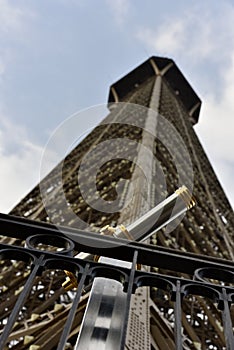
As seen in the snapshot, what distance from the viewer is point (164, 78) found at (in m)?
31.8

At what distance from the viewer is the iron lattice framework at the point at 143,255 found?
2.12 meters

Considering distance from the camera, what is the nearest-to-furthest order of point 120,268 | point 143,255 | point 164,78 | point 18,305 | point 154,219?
point 18,305 < point 120,268 < point 143,255 < point 154,219 < point 164,78

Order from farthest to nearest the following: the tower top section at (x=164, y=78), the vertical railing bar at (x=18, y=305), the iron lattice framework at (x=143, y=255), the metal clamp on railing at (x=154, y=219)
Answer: the tower top section at (x=164, y=78) < the metal clamp on railing at (x=154, y=219) < the iron lattice framework at (x=143, y=255) < the vertical railing bar at (x=18, y=305)

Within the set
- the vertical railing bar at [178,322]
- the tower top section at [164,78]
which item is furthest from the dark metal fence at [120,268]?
the tower top section at [164,78]

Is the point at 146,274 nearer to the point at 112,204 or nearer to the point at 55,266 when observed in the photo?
the point at 55,266

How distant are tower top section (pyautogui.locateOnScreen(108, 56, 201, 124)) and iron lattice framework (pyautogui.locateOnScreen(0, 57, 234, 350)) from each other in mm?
4690

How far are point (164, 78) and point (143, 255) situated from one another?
30457 mm

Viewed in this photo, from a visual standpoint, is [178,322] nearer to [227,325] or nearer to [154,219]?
[227,325]

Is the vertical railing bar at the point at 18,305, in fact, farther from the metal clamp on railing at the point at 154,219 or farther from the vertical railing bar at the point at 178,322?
the vertical railing bar at the point at 178,322

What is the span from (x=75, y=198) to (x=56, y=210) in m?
0.80

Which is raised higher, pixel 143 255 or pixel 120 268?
pixel 143 255

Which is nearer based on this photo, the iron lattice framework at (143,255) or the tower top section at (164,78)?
the iron lattice framework at (143,255)


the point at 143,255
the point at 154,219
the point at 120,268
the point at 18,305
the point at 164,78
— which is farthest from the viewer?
the point at 164,78

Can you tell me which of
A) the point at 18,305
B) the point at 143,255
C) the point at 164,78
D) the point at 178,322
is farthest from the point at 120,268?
the point at 164,78
